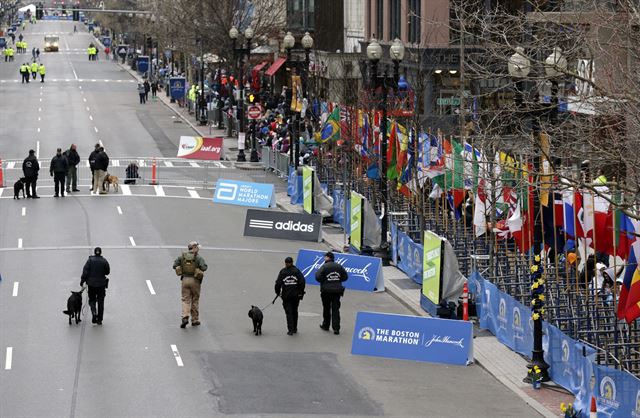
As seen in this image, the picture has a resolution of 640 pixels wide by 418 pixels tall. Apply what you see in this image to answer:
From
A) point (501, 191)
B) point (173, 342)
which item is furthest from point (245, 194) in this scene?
point (173, 342)

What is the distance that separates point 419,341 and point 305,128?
35.2 m

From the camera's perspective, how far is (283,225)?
38281 mm

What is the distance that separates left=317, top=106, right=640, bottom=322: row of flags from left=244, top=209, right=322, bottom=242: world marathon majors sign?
6.85 ft

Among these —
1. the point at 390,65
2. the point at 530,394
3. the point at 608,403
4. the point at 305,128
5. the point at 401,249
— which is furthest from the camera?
the point at 390,65

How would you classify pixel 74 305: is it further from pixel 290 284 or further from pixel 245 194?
pixel 245 194

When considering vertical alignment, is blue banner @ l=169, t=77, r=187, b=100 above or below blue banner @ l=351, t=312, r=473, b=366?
above

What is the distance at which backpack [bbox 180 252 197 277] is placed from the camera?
2616cm

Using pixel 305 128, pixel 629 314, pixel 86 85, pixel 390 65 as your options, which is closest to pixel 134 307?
pixel 629 314

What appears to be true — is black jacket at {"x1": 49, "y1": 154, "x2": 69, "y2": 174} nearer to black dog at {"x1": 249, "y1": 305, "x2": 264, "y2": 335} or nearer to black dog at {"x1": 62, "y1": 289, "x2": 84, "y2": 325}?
black dog at {"x1": 62, "y1": 289, "x2": 84, "y2": 325}

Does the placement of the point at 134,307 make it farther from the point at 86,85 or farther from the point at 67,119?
the point at 86,85

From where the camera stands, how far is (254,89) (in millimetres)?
79438

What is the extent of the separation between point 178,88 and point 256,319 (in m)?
66.1

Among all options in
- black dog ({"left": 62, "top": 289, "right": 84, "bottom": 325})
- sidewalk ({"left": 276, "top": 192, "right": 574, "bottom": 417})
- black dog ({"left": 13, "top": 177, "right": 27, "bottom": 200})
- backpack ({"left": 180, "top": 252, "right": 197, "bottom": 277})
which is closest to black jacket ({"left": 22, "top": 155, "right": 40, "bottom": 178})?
black dog ({"left": 13, "top": 177, "right": 27, "bottom": 200})

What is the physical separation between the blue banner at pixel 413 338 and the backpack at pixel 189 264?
342cm
